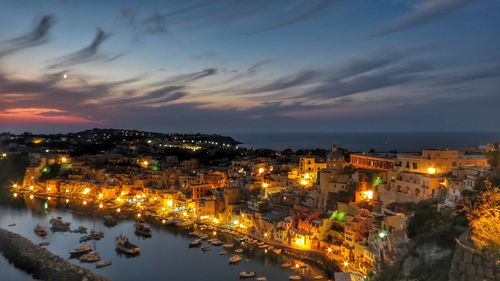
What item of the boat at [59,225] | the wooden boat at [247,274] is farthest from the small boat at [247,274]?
the boat at [59,225]

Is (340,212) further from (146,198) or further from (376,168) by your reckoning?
(146,198)

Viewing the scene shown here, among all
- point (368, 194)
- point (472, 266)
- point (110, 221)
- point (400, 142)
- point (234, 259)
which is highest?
point (400, 142)

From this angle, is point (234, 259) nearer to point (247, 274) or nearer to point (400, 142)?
point (247, 274)

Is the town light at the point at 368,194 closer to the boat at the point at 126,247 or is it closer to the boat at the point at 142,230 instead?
the boat at the point at 126,247

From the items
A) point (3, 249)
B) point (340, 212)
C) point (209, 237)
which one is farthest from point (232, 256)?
point (3, 249)

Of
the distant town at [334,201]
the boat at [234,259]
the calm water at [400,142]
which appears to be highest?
the calm water at [400,142]

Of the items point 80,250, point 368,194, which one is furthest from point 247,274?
Result: point 80,250
